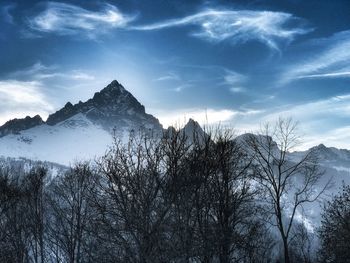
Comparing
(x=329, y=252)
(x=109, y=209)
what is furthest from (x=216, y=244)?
(x=329, y=252)

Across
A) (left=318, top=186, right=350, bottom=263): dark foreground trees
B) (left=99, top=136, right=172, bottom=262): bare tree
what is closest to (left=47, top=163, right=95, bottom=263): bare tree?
(left=99, top=136, right=172, bottom=262): bare tree

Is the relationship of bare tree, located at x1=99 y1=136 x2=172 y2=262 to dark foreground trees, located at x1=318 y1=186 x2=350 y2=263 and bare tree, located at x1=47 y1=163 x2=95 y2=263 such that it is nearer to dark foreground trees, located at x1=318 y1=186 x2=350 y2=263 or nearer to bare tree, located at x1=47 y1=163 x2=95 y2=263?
bare tree, located at x1=47 y1=163 x2=95 y2=263

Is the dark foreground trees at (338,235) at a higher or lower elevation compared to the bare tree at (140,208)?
lower

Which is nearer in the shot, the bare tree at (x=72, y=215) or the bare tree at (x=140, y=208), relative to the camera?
the bare tree at (x=140, y=208)

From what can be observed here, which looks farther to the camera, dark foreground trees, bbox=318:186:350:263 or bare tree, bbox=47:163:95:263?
Answer: dark foreground trees, bbox=318:186:350:263

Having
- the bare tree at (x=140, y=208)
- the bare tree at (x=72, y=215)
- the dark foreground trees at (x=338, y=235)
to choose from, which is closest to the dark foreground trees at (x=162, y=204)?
the bare tree at (x=140, y=208)

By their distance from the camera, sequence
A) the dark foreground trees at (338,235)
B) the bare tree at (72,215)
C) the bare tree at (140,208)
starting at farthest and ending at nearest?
the dark foreground trees at (338,235) < the bare tree at (72,215) < the bare tree at (140,208)

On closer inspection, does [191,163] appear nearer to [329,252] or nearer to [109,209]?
[109,209]

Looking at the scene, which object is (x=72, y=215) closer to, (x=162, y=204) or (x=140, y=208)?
(x=140, y=208)

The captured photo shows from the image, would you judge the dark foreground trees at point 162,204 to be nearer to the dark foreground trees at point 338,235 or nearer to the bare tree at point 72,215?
the bare tree at point 72,215

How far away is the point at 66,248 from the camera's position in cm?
2995

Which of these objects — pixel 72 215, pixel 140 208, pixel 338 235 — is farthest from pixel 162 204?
pixel 338 235

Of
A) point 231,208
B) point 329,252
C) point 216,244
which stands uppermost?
point 231,208

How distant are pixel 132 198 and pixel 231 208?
6855mm
